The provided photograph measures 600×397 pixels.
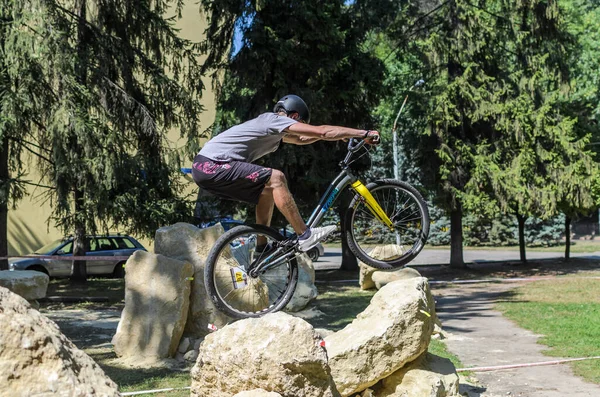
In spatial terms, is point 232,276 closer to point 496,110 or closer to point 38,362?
point 38,362

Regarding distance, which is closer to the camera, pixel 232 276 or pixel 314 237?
pixel 314 237

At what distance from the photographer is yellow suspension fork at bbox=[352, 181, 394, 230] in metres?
6.64

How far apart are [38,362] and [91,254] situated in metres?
22.3

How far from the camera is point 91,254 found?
2497cm

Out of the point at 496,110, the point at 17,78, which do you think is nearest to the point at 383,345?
the point at 17,78

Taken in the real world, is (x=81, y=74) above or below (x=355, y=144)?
above

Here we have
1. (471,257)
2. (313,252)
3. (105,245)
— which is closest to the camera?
(313,252)

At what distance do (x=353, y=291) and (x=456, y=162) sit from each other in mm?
7676

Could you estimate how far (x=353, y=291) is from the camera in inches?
818

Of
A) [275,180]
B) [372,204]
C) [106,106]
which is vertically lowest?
[372,204]

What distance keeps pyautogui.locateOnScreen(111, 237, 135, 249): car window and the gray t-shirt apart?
20.3m

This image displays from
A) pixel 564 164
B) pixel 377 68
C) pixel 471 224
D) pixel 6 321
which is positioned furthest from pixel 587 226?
pixel 6 321

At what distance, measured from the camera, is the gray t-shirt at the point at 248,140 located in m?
6.29

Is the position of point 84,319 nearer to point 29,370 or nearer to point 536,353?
point 536,353
